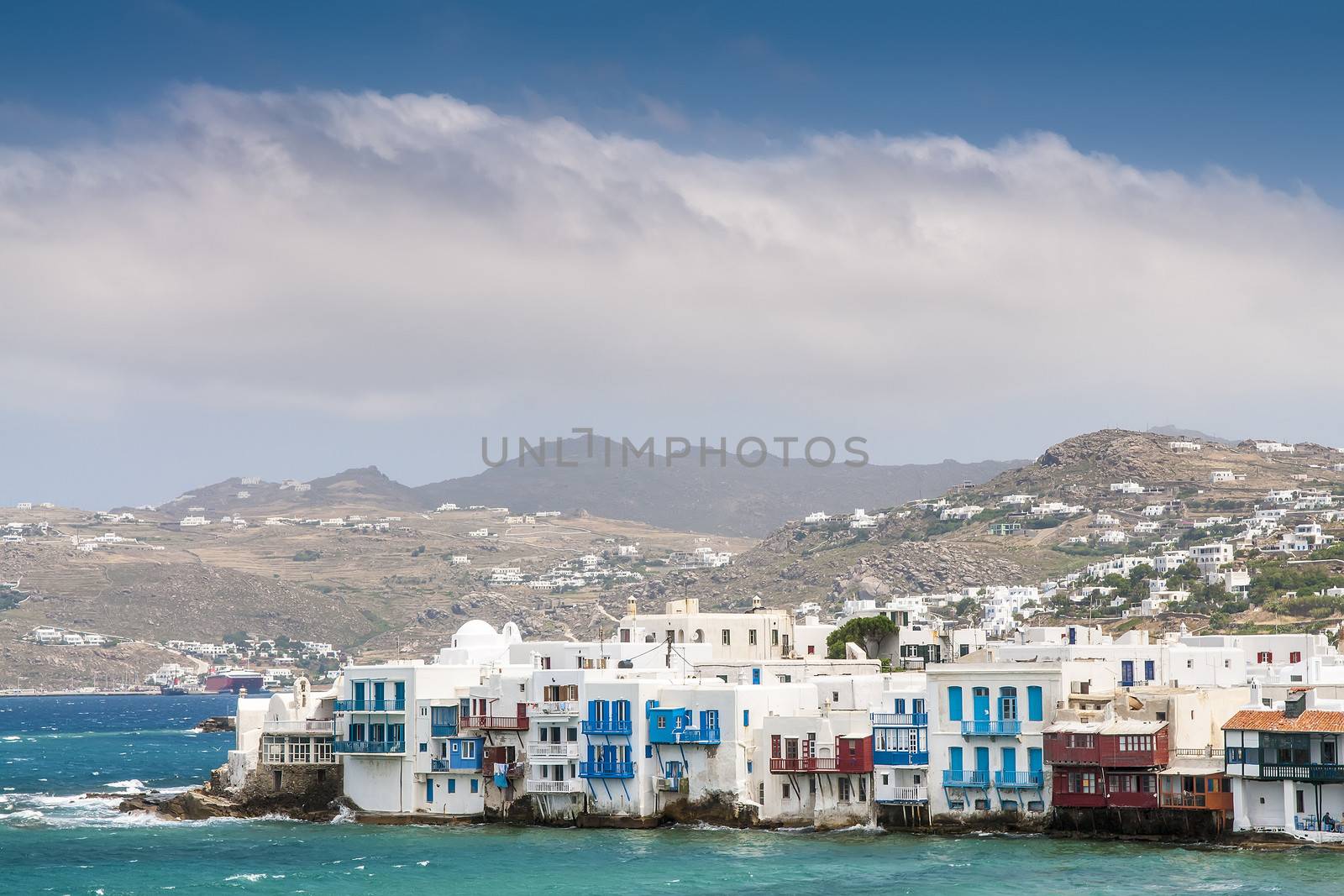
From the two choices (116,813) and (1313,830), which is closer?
(1313,830)

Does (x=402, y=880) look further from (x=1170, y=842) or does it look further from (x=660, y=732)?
(x=1170, y=842)

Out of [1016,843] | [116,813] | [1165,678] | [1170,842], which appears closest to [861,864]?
[1016,843]

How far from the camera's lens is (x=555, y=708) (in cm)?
7312

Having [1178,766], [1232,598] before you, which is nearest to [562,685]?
[1178,766]

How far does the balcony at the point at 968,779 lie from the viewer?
67.1 m

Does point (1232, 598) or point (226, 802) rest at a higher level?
point (1232, 598)

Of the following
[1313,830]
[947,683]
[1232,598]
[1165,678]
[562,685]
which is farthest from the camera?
[1232,598]

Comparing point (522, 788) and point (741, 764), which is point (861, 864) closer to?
point (741, 764)

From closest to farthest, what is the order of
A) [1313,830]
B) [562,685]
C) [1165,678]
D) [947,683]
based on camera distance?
[1313,830] → [947,683] → [562,685] → [1165,678]

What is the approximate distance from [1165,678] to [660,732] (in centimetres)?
2242

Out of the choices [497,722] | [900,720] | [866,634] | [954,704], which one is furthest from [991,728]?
[866,634]

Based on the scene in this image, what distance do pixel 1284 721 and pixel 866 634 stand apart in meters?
39.8

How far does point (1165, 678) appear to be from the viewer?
261 ft

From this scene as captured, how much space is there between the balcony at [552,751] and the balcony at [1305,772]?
80.2 ft
